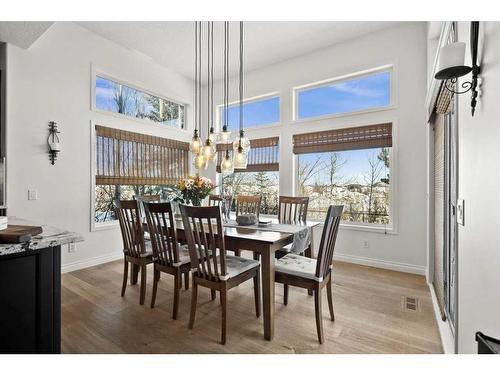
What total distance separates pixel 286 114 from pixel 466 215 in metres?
3.41

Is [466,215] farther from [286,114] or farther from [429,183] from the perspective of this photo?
[286,114]

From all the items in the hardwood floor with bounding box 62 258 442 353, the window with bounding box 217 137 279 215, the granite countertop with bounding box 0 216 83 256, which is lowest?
the hardwood floor with bounding box 62 258 442 353

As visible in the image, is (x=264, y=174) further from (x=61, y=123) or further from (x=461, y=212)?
(x=461, y=212)

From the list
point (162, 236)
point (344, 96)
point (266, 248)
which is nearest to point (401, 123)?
point (344, 96)

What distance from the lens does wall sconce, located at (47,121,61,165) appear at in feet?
10.6

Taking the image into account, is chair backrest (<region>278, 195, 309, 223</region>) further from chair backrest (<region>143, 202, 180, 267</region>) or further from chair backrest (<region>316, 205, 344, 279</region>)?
chair backrest (<region>143, 202, 180, 267</region>)

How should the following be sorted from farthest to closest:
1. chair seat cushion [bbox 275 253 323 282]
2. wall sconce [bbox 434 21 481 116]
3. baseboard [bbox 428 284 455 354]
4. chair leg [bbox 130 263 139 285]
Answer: chair leg [bbox 130 263 139 285] → chair seat cushion [bbox 275 253 323 282] → baseboard [bbox 428 284 455 354] → wall sconce [bbox 434 21 481 116]

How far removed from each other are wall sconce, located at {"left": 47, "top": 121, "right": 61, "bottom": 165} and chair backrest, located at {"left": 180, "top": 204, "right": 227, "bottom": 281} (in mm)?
2384

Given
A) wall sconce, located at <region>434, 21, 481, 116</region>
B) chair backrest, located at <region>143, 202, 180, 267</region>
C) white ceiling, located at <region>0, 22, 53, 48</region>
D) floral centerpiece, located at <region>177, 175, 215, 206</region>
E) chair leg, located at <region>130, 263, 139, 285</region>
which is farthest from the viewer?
chair leg, located at <region>130, 263, 139, 285</region>

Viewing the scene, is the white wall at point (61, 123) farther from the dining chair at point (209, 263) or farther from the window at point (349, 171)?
the window at point (349, 171)

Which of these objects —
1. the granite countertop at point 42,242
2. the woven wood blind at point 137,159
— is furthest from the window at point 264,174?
the granite countertop at point 42,242

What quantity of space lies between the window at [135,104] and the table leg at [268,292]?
135 inches

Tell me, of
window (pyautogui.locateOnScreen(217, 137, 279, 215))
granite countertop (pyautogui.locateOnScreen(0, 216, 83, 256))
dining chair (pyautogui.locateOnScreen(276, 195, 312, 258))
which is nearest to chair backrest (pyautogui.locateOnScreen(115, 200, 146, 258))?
granite countertop (pyautogui.locateOnScreen(0, 216, 83, 256))
